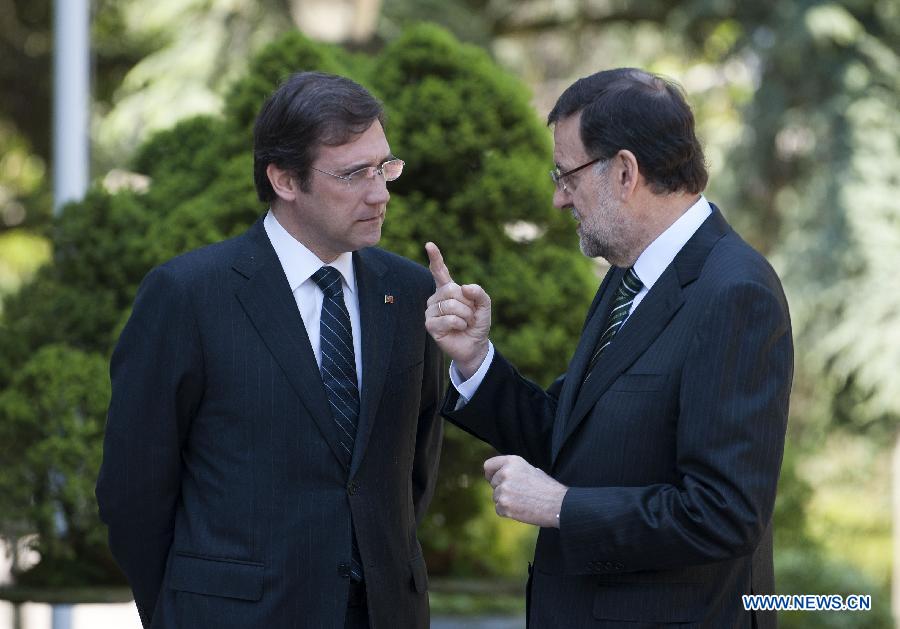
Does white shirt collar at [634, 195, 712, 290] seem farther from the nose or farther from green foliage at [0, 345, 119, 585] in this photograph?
green foliage at [0, 345, 119, 585]

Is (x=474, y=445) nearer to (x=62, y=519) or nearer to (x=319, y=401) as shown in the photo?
(x=62, y=519)

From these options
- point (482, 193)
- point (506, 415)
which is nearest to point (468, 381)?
point (506, 415)

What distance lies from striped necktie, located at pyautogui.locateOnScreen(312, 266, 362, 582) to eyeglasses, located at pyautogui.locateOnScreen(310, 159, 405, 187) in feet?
0.77

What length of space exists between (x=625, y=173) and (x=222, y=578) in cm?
127

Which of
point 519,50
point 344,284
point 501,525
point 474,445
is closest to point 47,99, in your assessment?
point 519,50

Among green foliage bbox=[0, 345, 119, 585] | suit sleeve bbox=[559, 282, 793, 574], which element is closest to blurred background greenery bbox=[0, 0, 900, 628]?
green foliage bbox=[0, 345, 119, 585]

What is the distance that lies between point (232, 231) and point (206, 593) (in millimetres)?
2951

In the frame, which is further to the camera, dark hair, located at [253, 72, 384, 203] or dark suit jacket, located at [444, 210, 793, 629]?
dark hair, located at [253, 72, 384, 203]

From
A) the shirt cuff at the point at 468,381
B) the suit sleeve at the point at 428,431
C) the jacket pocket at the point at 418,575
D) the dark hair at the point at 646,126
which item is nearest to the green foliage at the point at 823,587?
the suit sleeve at the point at 428,431

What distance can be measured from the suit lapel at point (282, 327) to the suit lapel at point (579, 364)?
51cm

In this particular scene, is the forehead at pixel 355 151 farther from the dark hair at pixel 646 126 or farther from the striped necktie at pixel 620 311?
the striped necktie at pixel 620 311

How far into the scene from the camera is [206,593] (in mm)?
2689

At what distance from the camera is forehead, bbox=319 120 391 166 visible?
288cm

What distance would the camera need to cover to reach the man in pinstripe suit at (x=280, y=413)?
8.92 ft
